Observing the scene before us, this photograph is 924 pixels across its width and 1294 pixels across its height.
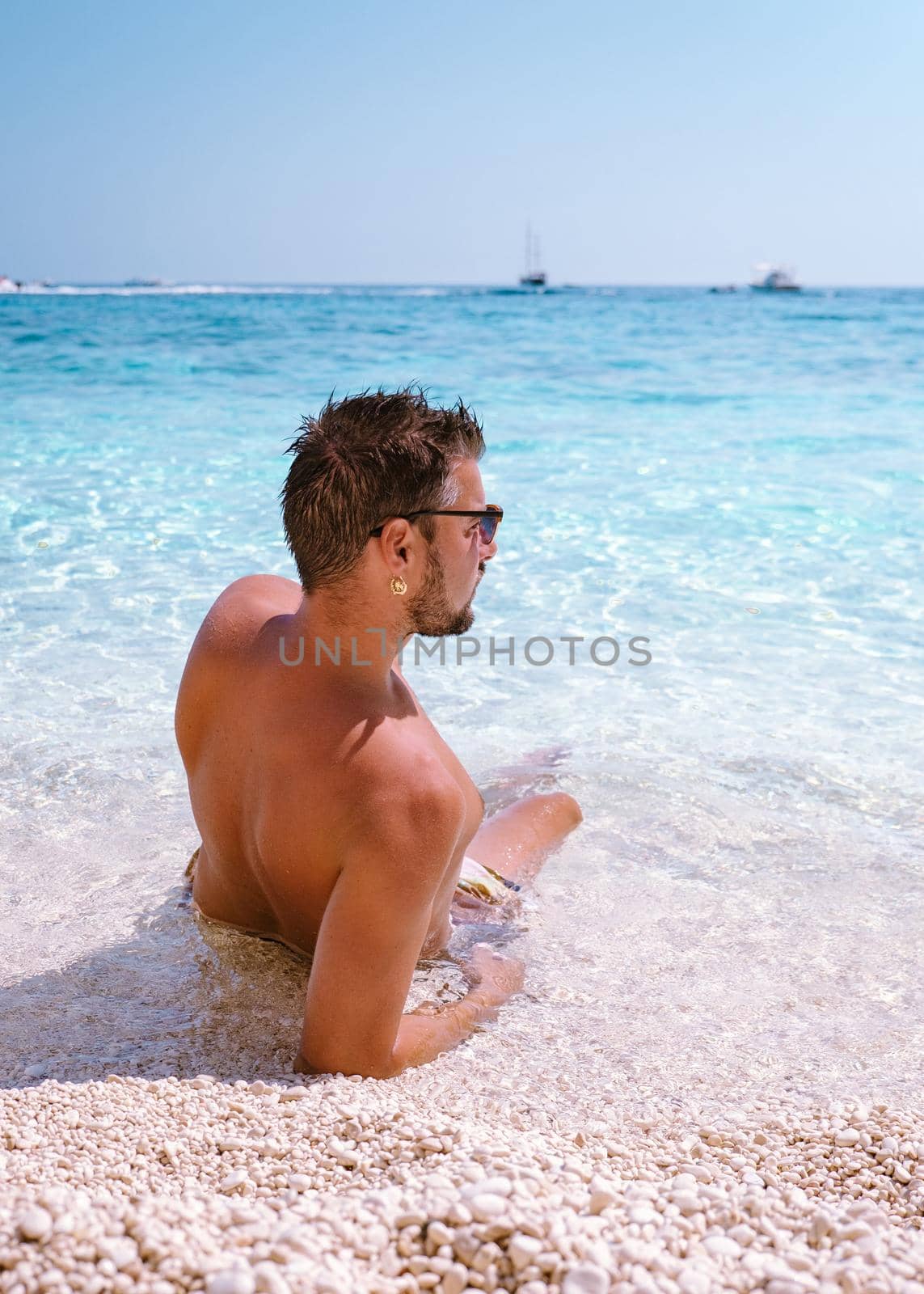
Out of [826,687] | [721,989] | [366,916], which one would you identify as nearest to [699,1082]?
[721,989]

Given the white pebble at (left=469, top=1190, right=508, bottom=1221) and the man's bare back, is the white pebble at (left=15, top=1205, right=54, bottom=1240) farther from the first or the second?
the man's bare back

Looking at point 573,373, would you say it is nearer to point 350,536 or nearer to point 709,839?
point 709,839

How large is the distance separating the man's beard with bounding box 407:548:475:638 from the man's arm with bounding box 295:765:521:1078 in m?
0.34

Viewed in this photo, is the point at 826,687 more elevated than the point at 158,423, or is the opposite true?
the point at 158,423

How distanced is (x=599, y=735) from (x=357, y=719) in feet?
8.02

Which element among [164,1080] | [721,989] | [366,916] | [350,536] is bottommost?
[721,989]

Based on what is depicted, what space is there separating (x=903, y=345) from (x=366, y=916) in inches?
904

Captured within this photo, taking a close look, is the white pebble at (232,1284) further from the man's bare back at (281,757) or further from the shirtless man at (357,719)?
the man's bare back at (281,757)

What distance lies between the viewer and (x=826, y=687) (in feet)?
16.1

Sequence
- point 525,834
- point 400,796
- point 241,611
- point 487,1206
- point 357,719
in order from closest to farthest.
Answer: point 487,1206 → point 400,796 → point 357,719 → point 241,611 → point 525,834

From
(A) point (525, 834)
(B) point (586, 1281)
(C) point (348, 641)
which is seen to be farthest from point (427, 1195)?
(A) point (525, 834)

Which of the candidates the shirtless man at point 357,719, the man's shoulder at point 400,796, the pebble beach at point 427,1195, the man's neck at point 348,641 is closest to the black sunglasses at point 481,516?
the shirtless man at point 357,719

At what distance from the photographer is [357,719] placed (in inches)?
82.6

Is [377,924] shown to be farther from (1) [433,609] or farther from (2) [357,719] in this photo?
(1) [433,609]
